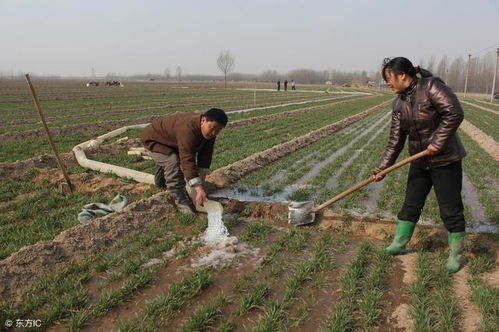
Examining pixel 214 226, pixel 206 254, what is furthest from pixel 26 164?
Result: pixel 206 254

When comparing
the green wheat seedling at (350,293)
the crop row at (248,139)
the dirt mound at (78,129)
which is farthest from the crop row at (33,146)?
the green wheat seedling at (350,293)

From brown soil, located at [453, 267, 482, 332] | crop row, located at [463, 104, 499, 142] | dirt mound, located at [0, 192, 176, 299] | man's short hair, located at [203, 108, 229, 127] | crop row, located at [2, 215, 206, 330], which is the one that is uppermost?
man's short hair, located at [203, 108, 229, 127]

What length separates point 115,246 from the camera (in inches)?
187

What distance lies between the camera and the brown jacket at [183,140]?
4.93m

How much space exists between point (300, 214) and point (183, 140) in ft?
6.51

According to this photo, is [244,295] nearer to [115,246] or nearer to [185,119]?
[115,246]

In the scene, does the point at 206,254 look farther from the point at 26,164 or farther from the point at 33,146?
the point at 33,146

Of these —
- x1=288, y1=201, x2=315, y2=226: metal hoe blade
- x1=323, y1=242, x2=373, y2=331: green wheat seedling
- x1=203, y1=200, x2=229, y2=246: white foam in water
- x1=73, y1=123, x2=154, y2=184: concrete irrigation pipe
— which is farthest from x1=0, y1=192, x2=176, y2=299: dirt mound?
x1=323, y1=242, x2=373, y2=331: green wheat seedling

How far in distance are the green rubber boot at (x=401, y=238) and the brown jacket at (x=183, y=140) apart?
2.52 m

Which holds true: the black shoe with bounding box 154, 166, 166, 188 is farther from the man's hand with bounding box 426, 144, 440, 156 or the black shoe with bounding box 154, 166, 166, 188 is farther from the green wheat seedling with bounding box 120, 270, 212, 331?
the man's hand with bounding box 426, 144, 440, 156

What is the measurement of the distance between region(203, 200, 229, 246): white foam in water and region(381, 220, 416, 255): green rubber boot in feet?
6.68

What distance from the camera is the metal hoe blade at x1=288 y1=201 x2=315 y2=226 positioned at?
5602 millimetres

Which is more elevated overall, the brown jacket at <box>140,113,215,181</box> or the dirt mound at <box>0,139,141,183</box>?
the brown jacket at <box>140,113,215,181</box>

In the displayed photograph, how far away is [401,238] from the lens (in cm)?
460
